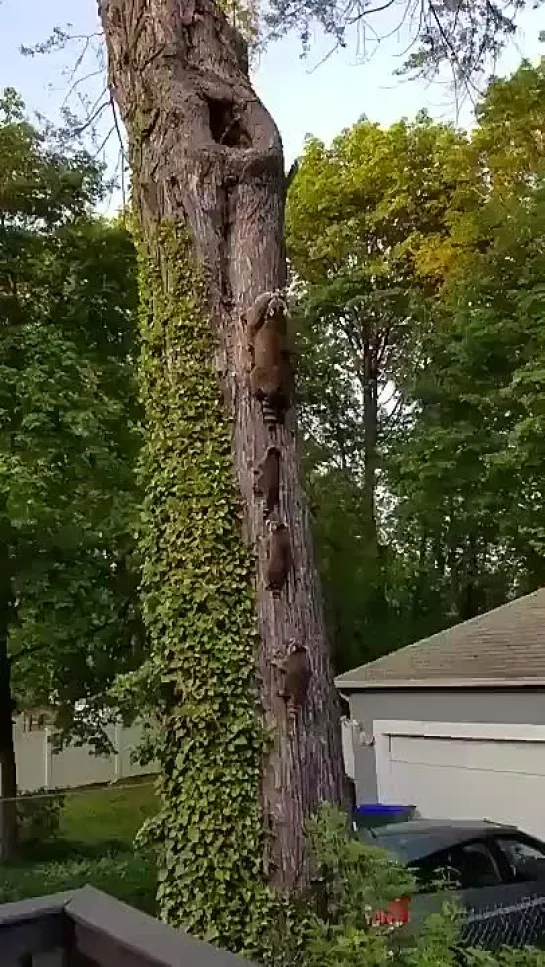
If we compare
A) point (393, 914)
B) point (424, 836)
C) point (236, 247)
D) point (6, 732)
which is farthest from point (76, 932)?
point (6, 732)

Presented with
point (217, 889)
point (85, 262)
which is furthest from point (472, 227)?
point (217, 889)

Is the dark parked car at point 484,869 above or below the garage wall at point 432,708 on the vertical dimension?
below

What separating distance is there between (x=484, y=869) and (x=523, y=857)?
1.31 feet

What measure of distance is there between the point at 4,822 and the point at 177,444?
577cm

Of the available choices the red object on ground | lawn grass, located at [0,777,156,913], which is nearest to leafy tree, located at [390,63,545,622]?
lawn grass, located at [0,777,156,913]

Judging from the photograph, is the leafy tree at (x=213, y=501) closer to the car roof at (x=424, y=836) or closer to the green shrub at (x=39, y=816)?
the car roof at (x=424, y=836)

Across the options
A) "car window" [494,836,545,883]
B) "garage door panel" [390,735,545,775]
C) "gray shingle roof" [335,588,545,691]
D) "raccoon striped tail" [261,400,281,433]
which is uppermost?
"raccoon striped tail" [261,400,281,433]

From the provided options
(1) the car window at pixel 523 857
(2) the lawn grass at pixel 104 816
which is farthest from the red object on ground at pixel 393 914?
(2) the lawn grass at pixel 104 816

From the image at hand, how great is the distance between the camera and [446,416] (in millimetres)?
16141

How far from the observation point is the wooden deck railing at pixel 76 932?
78.6 inches

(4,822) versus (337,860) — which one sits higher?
(337,860)

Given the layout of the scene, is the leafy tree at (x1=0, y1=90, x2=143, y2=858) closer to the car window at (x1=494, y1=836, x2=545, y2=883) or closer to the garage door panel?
the garage door panel

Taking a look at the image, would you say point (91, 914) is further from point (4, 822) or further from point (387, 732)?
point (387, 732)

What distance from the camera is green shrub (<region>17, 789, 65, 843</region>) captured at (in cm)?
901
